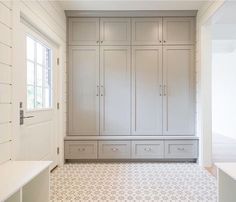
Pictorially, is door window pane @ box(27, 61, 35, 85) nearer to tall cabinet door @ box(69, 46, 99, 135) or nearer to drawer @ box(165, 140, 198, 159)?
tall cabinet door @ box(69, 46, 99, 135)

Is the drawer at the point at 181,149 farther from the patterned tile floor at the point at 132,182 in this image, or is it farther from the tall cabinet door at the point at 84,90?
the tall cabinet door at the point at 84,90

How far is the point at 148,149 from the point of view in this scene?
3816 mm

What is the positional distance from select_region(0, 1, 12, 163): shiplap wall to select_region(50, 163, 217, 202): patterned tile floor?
2.65ft

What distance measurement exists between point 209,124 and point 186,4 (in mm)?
1841

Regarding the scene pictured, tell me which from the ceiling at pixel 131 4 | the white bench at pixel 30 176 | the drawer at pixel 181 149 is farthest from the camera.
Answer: the drawer at pixel 181 149

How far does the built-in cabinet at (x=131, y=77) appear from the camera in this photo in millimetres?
3900

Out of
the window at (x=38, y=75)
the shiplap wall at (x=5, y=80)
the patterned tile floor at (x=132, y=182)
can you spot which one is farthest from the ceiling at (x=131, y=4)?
the patterned tile floor at (x=132, y=182)

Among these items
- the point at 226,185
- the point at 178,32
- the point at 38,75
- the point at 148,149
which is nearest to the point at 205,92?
the point at 178,32

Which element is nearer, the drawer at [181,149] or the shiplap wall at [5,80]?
the shiplap wall at [5,80]

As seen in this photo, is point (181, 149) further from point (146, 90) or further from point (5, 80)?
point (5, 80)

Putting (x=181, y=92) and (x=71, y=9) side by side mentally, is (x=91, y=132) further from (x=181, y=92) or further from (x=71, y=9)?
(x=71, y=9)

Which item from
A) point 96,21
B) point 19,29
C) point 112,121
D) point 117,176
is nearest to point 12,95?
point 19,29

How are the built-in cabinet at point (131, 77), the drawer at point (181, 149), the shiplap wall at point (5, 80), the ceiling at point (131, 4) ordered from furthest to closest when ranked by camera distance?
the built-in cabinet at point (131, 77) < the drawer at point (181, 149) < the ceiling at point (131, 4) < the shiplap wall at point (5, 80)

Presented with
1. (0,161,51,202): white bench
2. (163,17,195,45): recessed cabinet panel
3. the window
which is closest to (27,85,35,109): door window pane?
the window
